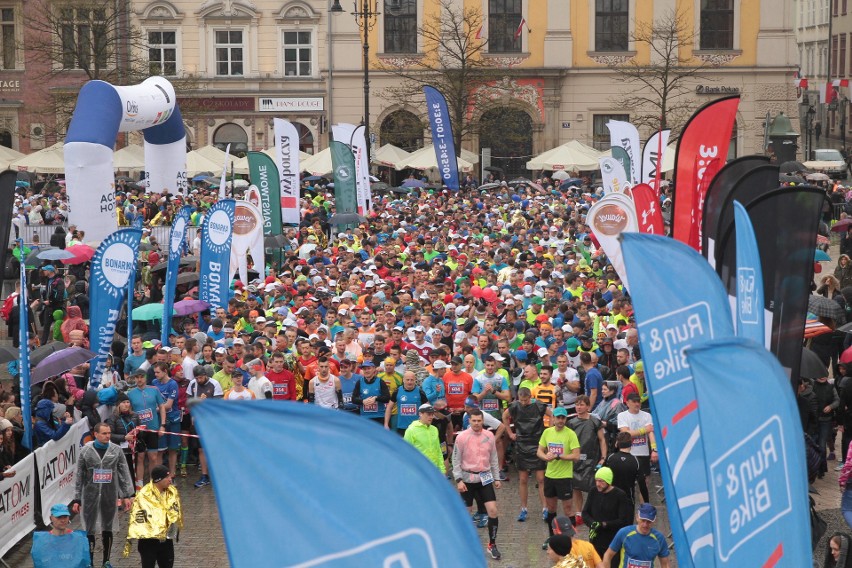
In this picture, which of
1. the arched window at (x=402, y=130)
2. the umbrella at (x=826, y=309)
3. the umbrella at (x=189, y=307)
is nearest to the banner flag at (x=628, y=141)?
the umbrella at (x=826, y=309)

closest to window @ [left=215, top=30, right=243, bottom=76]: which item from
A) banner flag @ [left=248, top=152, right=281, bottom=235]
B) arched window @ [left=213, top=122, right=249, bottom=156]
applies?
arched window @ [left=213, top=122, right=249, bottom=156]

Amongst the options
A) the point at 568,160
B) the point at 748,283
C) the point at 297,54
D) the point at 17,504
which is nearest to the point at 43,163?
the point at 568,160

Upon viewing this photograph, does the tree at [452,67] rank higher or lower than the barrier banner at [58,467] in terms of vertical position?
higher

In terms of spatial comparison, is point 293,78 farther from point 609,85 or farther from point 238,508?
point 238,508

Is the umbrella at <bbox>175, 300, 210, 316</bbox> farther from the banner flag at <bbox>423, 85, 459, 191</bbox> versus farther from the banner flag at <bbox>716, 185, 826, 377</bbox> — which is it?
the banner flag at <bbox>423, 85, 459, 191</bbox>

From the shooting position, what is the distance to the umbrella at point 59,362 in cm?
1489

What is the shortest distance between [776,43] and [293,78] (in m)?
19.9

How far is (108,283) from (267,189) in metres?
12.2

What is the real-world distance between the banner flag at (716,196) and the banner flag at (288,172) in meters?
17.3

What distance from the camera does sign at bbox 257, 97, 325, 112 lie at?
186ft

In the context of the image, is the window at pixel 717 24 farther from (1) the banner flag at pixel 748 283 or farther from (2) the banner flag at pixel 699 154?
(1) the banner flag at pixel 748 283

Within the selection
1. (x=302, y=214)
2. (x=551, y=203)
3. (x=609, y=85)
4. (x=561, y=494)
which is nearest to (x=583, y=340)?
(x=561, y=494)

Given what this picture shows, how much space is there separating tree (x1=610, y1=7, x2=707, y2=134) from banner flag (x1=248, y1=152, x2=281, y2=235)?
28.6m

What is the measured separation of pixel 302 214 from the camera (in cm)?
3456
